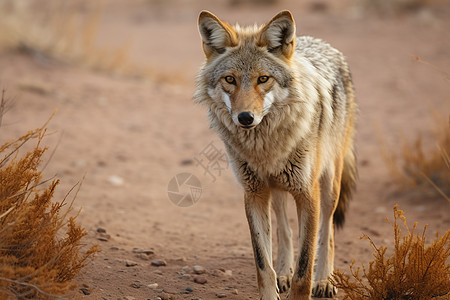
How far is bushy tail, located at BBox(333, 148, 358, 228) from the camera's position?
16.2 feet

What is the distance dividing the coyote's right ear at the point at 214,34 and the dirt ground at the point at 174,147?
135cm

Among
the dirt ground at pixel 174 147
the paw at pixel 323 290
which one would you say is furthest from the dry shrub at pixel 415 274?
the dirt ground at pixel 174 147

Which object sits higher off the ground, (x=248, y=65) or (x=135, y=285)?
(x=248, y=65)

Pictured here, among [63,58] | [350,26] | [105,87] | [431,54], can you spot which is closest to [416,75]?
[431,54]

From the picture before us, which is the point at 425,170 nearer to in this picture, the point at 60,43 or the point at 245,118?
the point at 245,118

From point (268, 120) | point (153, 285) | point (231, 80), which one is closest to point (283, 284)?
point (153, 285)

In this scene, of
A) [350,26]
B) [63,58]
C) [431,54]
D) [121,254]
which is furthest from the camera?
[350,26]

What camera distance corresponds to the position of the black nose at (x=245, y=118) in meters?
3.37

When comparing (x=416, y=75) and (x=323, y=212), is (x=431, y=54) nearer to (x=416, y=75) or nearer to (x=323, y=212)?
(x=416, y=75)

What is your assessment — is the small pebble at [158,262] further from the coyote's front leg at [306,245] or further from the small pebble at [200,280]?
the coyote's front leg at [306,245]

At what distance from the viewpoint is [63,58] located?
11.0 meters

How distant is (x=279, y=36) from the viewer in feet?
12.3

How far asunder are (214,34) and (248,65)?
1.36 ft

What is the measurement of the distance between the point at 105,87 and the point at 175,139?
96.4 inches
